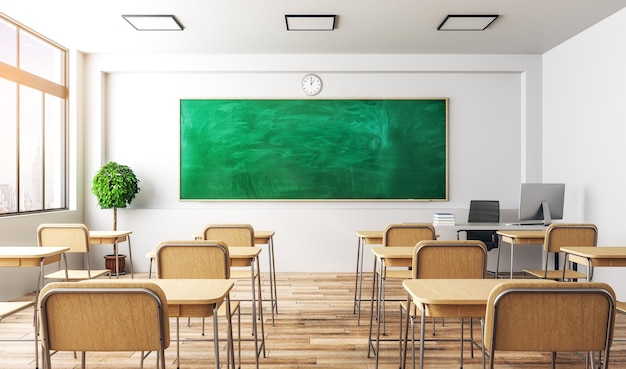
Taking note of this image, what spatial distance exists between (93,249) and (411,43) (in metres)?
5.18

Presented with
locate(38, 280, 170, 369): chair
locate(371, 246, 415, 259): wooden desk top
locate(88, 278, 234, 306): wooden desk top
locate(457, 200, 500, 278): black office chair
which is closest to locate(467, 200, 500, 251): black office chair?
locate(457, 200, 500, 278): black office chair

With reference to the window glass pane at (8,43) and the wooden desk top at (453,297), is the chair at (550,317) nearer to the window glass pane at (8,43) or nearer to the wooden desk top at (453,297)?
the wooden desk top at (453,297)

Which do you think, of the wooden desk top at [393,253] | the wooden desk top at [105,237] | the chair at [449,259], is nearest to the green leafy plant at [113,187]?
the wooden desk top at [105,237]

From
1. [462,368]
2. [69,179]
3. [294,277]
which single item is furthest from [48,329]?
Result: [69,179]

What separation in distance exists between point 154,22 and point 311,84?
234 cm

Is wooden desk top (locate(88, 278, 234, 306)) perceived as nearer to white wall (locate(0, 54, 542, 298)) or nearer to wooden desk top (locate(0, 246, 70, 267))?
wooden desk top (locate(0, 246, 70, 267))

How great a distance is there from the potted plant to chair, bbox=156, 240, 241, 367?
3754 mm

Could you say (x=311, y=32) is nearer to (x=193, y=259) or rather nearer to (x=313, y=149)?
(x=313, y=149)

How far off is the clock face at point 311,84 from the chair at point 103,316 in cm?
552

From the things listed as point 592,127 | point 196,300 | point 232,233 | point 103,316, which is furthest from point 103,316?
point 592,127

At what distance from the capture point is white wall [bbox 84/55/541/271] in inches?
273

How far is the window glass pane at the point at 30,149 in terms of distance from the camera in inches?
225

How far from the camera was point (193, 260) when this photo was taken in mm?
2955

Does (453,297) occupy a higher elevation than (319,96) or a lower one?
lower
